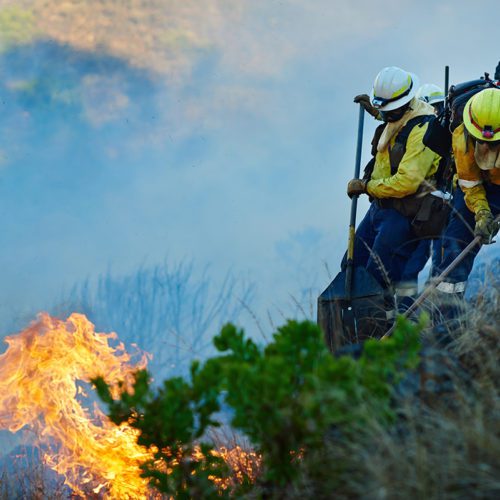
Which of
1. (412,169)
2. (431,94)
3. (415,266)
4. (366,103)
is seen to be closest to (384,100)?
(412,169)

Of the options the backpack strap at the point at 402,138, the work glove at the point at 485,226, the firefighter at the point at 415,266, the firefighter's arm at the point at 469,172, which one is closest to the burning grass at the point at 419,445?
the work glove at the point at 485,226

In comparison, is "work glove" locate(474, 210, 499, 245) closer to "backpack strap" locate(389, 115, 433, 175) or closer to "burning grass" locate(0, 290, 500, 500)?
"backpack strap" locate(389, 115, 433, 175)

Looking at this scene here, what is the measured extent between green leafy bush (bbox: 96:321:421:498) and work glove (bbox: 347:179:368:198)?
171 inches

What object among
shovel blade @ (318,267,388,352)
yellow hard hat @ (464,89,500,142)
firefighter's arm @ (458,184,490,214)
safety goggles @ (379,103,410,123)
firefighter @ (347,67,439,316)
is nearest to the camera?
yellow hard hat @ (464,89,500,142)

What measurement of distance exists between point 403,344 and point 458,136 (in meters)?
3.66

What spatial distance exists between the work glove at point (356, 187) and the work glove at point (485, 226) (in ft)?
4.64

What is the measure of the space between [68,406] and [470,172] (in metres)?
3.74

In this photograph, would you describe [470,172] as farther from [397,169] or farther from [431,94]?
[431,94]

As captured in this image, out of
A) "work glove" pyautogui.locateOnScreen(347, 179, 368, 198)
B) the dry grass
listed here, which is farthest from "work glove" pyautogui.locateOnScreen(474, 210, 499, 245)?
the dry grass

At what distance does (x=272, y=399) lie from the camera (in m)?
3.27

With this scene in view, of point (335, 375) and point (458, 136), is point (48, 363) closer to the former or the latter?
point (458, 136)

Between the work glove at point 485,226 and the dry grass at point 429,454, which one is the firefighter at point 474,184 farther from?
the dry grass at point 429,454

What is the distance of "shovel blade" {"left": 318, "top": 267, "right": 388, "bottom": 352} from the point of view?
715 cm

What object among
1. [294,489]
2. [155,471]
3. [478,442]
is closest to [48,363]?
[155,471]
